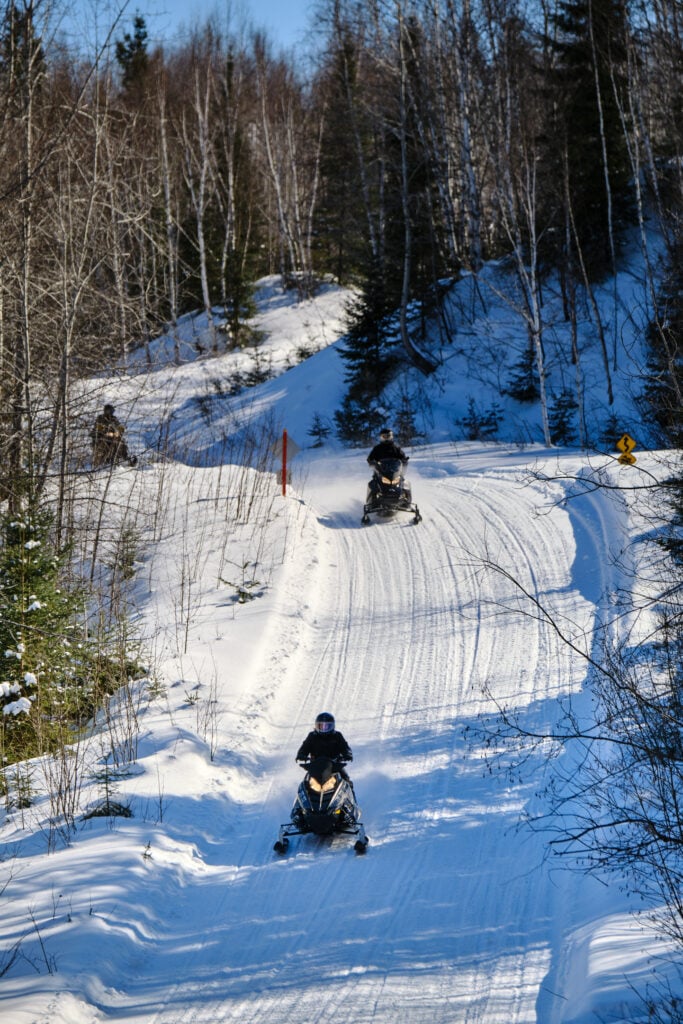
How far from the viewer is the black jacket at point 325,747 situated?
8.34 metres

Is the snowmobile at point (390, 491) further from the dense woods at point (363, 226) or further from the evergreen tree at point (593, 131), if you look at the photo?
the evergreen tree at point (593, 131)

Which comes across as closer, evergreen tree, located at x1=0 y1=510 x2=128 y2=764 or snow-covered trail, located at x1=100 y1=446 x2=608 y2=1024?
snow-covered trail, located at x1=100 y1=446 x2=608 y2=1024

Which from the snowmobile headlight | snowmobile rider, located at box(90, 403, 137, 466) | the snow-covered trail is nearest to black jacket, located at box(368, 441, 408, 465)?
the snow-covered trail

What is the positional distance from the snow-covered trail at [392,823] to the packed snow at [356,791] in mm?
25

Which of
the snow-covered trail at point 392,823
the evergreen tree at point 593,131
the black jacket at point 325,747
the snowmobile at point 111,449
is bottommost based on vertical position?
the snow-covered trail at point 392,823

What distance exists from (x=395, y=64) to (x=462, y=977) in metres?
29.3

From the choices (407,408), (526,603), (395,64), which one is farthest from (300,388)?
(526,603)

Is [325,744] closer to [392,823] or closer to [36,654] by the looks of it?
[392,823]

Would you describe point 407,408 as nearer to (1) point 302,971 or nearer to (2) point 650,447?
(2) point 650,447

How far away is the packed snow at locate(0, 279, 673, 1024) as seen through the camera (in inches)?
218

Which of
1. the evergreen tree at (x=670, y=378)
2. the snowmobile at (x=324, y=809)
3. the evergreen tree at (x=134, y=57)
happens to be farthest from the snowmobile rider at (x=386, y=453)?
the evergreen tree at (x=134, y=57)

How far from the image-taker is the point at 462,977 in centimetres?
568

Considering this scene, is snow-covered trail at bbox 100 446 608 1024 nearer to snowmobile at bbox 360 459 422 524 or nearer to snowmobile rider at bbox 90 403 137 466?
snowmobile at bbox 360 459 422 524

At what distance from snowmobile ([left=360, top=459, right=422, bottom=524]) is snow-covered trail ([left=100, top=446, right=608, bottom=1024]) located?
1.03 m
